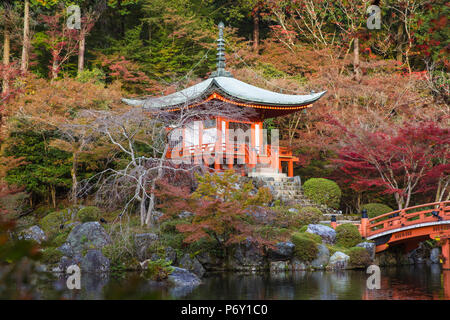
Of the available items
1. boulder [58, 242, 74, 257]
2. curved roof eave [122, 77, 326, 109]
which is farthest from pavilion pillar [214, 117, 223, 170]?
boulder [58, 242, 74, 257]

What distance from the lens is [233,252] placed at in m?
12.3

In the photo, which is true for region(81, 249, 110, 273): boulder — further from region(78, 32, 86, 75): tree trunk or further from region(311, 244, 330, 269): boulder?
region(78, 32, 86, 75): tree trunk

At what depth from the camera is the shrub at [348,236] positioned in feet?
43.8

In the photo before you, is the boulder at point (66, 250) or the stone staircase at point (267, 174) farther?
the stone staircase at point (267, 174)

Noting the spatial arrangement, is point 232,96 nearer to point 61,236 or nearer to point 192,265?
point 192,265

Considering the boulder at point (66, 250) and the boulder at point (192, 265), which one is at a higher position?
the boulder at point (66, 250)

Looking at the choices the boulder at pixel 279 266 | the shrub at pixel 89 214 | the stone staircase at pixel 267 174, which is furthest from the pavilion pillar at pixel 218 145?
the boulder at pixel 279 266

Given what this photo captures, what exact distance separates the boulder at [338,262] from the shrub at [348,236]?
85 cm

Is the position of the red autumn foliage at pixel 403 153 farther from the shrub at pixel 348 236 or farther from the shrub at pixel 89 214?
the shrub at pixel 89 214

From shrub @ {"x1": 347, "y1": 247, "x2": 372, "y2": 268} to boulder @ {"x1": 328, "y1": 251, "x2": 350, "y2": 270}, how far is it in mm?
248
